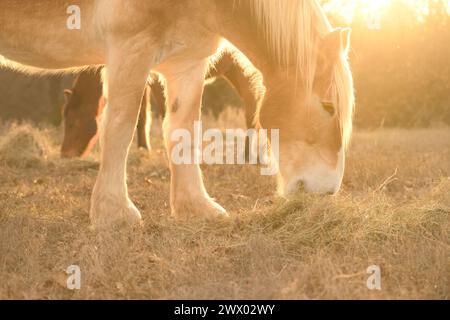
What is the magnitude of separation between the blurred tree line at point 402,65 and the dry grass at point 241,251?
806cm

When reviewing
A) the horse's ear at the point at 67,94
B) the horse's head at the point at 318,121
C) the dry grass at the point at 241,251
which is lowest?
the dry grass at the point at 241,251

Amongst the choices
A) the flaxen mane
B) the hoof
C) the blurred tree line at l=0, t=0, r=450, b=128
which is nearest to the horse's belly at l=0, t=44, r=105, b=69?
the hoof

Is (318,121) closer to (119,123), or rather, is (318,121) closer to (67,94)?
(119,123)

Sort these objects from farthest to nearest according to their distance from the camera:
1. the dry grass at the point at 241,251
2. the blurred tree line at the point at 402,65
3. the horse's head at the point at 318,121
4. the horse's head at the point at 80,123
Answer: the blurred tree line at the point at 402,65 → the horse's head at the point at 80,123 → the horse's head at the point at 318,121 → the dry grass at the point at 241,251

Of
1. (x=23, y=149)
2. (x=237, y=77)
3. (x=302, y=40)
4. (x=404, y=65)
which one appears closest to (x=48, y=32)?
(x=302, y=40)

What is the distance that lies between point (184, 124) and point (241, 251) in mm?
1616

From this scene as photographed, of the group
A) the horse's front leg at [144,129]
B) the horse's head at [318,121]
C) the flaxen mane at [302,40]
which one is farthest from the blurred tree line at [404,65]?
the horse's head at [318,121]

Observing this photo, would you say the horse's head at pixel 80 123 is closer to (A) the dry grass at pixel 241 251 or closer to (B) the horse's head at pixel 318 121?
(A) the dry grass at pixel 241 251

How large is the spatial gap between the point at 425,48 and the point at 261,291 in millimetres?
11841

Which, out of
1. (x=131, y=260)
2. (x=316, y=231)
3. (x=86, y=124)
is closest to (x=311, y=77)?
(x=316, y=231)

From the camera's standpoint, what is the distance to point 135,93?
12.3 ft

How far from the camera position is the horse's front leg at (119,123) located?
368cm

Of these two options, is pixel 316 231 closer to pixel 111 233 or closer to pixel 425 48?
pixel 111 233

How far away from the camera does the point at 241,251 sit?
291 cm
